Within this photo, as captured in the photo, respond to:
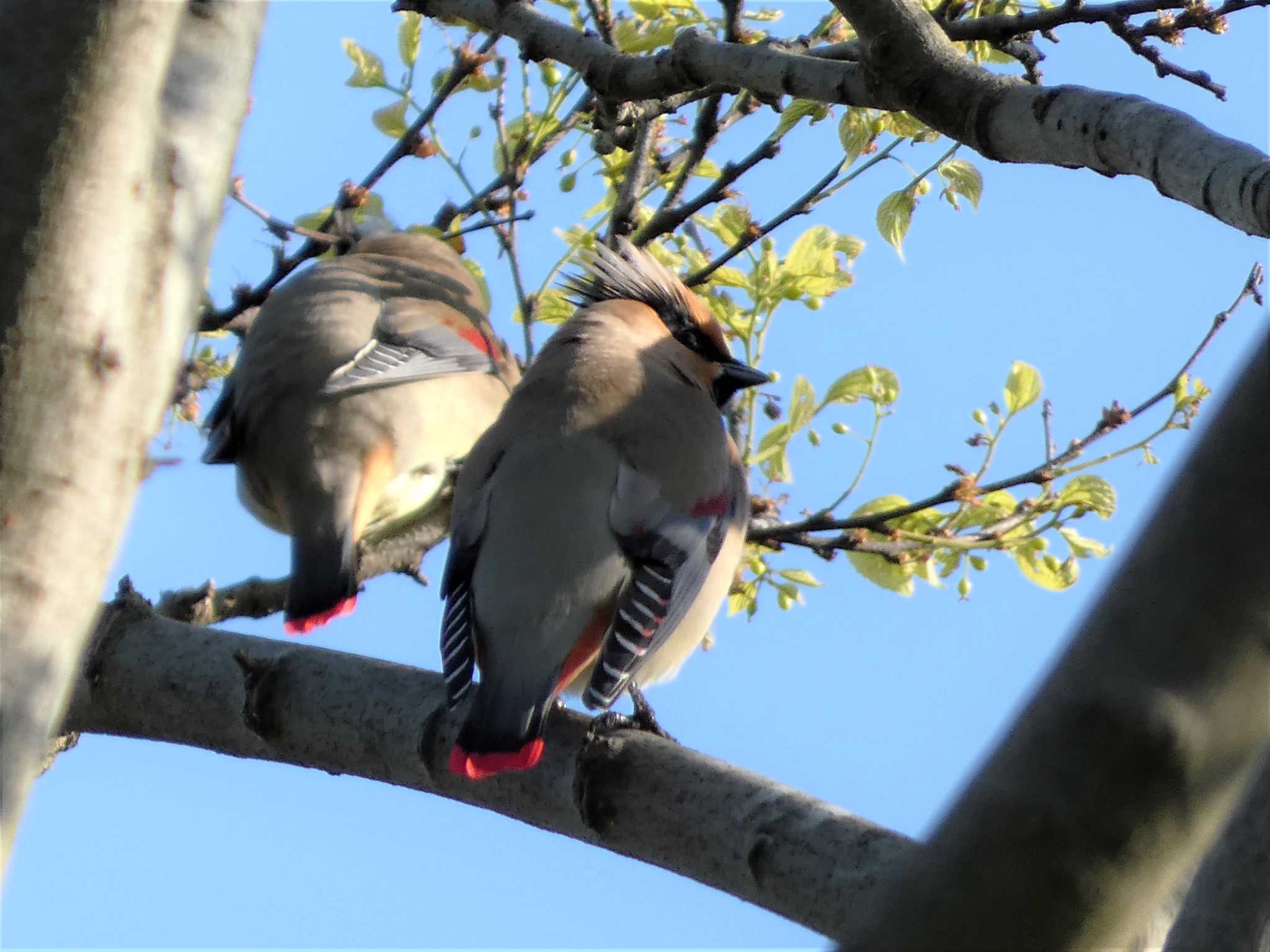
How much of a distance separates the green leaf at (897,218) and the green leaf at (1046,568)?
2.89ft

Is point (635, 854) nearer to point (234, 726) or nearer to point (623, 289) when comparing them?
point (234, 726)

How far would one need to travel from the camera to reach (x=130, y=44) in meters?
1.64

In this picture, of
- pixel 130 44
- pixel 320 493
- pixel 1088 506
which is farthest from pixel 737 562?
pixel 130 44

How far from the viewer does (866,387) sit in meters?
4.24

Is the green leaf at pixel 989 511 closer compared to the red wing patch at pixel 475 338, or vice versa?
the green leaf at pixel 989 511

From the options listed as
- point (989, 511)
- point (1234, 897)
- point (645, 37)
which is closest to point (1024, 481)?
point (989, 511)

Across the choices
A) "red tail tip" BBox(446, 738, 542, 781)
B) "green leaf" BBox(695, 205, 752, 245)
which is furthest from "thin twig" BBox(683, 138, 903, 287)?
"red tail tip" BBox(446, 738, 542, 781)

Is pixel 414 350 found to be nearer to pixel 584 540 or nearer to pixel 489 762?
pixel 584 540

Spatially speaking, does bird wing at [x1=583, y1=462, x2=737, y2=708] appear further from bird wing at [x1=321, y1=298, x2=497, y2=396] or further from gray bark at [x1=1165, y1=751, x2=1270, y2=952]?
gray bark at [x1=1165, y1=751, x2=1270, y2=952]

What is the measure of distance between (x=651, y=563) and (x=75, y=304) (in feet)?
6.55

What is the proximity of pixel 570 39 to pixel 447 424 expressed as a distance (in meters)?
1.81

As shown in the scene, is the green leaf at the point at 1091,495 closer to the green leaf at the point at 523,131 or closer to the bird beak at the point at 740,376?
the bird beak at the point at 740,376

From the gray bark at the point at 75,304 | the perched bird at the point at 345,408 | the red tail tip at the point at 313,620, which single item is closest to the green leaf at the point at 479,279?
the perched bird at the point at 345,408

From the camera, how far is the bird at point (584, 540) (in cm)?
315
